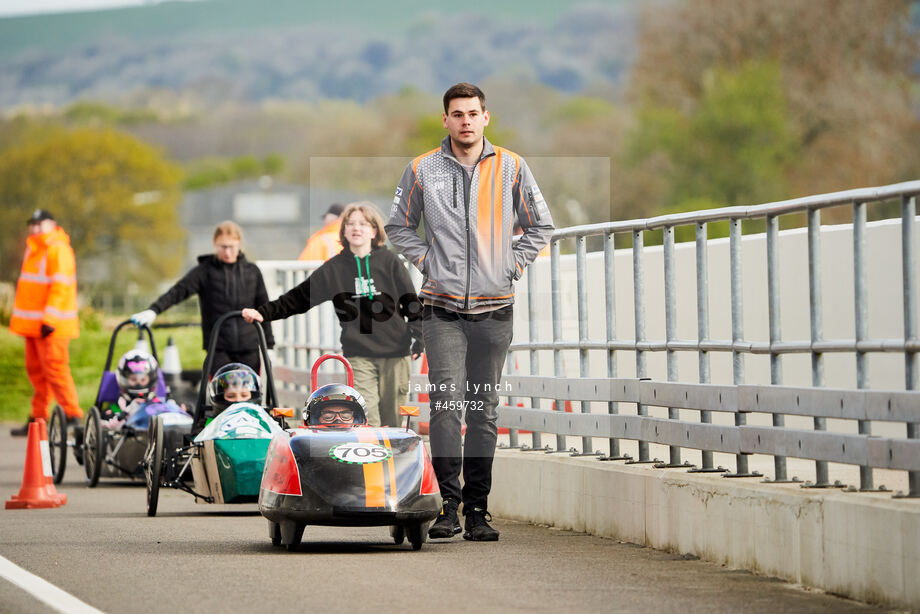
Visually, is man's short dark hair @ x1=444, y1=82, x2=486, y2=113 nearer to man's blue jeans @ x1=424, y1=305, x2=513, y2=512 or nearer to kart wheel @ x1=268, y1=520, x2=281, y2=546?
man's blue jeans @ x1=424, y1=305, x2=513, y2=512

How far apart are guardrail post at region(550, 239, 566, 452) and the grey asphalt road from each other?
24.5 inches

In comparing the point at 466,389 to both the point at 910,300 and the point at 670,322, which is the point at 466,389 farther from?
the point at 910,300

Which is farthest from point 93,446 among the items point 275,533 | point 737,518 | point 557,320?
point 737,518

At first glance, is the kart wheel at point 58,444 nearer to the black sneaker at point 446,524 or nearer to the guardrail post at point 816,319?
the black sneaker at point 446,524

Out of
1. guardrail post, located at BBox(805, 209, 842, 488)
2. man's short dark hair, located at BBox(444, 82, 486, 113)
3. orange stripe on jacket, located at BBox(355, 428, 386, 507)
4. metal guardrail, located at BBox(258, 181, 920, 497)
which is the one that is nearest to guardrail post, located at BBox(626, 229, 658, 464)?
metal guardrail, located at BBox(258, 181, 920, 497)

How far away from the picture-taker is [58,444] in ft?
52.2

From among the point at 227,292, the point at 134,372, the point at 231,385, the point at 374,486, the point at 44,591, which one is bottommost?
the point at 44,591

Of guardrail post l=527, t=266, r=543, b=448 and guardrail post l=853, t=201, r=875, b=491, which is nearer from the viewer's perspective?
guardrail post l=853, t=201, r=875, b=491

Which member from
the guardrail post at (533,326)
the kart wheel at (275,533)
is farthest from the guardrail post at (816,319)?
the guardrail post at (533,326)

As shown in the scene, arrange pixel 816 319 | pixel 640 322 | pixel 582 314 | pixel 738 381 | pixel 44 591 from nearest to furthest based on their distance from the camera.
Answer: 1. pixel 44 591
2. pixel 816 319
3. pixel 738 381
4. pixel 640 322
5. pixel 582 314

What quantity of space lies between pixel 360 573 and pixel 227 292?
6.51m

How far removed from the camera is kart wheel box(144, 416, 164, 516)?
12.1 m

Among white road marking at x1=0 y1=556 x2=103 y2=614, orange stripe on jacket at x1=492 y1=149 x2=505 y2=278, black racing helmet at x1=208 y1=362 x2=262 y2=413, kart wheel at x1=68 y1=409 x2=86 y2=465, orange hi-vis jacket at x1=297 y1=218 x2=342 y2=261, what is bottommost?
white road marking at x1=0 y1=556 x2=103 y2=614

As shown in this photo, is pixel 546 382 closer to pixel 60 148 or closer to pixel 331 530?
pixel 331 530
